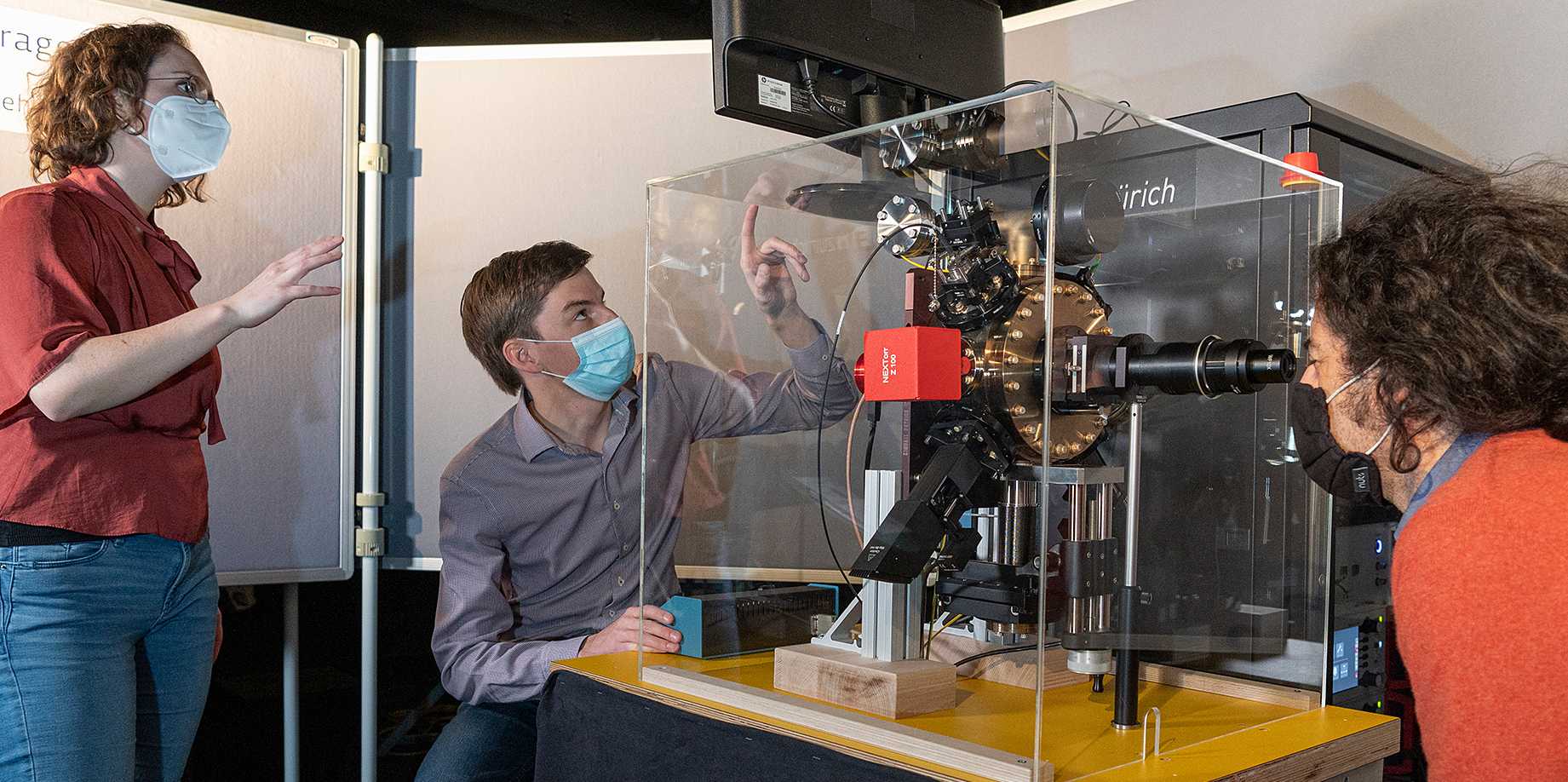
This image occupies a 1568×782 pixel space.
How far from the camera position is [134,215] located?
5.60 feet

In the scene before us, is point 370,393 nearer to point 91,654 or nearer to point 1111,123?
point 91,654

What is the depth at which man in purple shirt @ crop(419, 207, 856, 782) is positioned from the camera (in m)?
1.99

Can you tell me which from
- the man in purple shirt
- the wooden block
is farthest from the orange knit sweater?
the man in purple shirt

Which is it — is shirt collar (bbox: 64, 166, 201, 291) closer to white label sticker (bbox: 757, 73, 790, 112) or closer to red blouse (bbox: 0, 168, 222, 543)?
red blouse (bbox: 0, 168, 222, 543)

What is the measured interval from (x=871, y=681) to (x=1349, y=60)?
1.60 meters

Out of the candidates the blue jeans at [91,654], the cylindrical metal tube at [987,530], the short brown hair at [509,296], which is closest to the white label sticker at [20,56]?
the short brown hair at [509,296]

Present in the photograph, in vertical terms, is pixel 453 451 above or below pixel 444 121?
below

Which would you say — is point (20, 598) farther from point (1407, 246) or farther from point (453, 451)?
point (1407, 246)

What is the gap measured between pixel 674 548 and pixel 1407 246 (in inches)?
33.8

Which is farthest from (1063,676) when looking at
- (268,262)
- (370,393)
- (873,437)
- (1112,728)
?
(268,262)

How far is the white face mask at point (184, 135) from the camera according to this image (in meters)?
1.81

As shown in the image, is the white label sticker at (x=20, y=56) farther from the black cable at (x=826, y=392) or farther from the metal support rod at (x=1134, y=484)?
the metal support rod at (x=1134, y=484)

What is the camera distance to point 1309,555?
1.26 m

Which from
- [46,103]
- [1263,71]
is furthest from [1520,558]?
[46,103]
